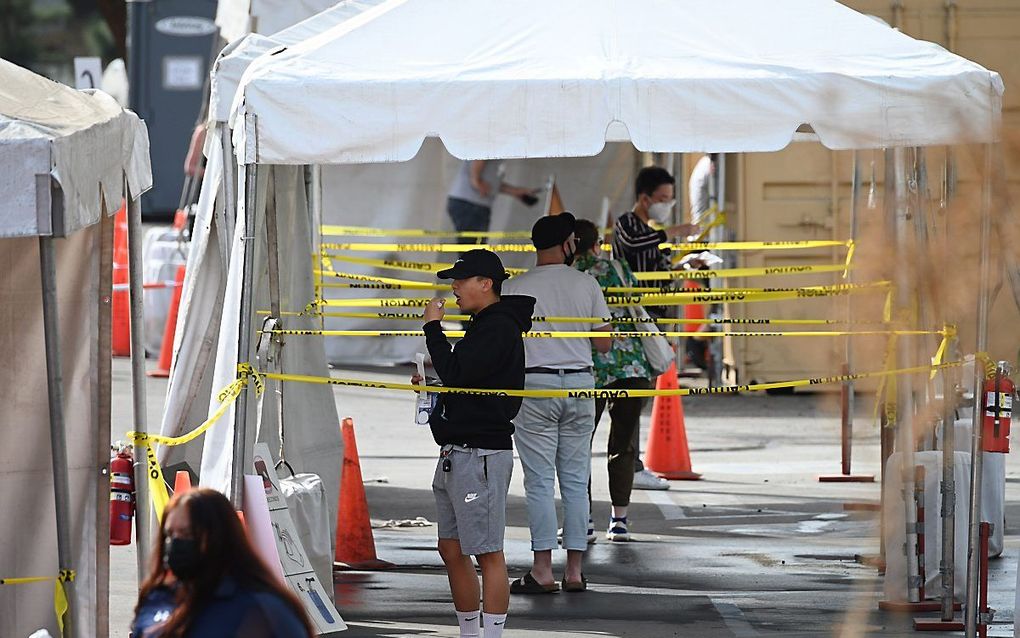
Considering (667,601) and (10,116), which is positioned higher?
(10,116)

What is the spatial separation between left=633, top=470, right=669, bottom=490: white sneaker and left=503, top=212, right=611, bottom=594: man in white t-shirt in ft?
10.2

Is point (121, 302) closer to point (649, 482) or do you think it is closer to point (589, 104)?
point (649, 482)

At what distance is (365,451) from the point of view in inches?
516

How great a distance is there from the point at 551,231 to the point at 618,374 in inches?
51.7

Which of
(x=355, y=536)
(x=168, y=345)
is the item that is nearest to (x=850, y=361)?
(x=355, y=536)

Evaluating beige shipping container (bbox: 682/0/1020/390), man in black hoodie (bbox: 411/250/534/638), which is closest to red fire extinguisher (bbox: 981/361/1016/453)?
man in black hoodie (bbox: 411/250/534/638)

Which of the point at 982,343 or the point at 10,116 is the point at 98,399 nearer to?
the point at 10,116

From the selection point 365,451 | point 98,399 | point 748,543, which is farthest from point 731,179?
point 98,399

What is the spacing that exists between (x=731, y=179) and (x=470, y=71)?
937cm

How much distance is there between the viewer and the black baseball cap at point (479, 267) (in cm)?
692

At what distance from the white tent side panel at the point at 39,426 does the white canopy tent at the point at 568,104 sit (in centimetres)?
99

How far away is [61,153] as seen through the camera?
4875 mm

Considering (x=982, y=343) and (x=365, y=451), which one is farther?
(x=365, y=451)

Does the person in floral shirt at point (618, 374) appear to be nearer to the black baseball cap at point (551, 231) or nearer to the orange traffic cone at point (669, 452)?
the black baseball cap at point (551, 231)
